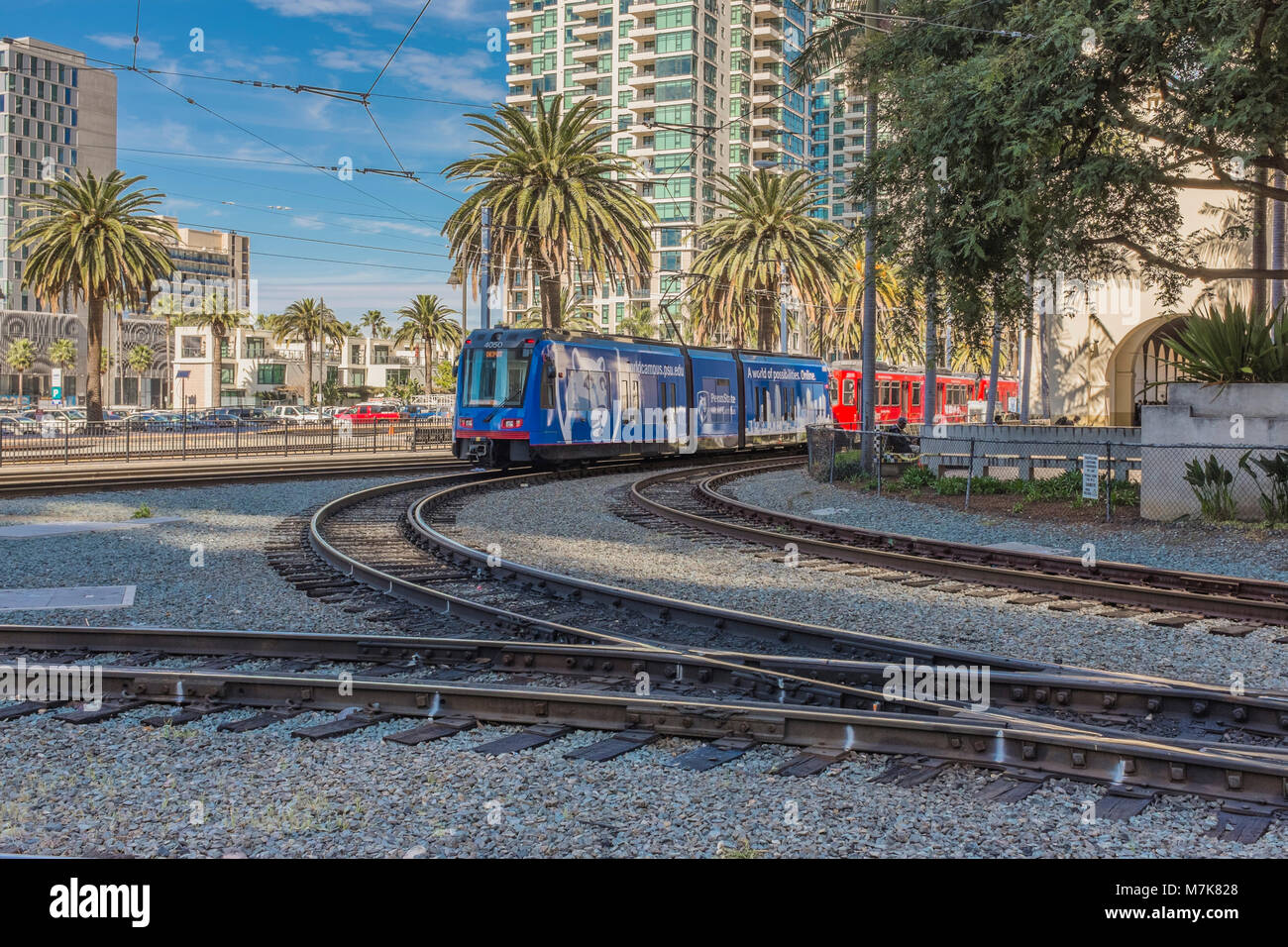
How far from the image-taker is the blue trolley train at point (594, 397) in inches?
1037

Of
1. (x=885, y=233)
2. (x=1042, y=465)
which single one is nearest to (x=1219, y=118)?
(x=885, y=233)

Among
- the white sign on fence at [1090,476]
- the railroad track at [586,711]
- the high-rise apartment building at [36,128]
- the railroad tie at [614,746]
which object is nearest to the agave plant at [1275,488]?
the white sign on fence at [1090,476]

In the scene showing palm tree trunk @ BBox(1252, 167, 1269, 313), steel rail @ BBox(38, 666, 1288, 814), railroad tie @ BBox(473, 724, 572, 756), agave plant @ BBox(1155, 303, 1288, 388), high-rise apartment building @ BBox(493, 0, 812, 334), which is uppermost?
high-rise apartment building @ BBox(493, 0, 812, 334)

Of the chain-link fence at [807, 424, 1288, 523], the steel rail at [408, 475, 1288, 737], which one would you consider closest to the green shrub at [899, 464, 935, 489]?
the chain-link fence at [807, 424, 1288, 523]

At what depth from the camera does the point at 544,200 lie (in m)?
41.3

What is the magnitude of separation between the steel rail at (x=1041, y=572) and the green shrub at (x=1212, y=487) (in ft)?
13.4

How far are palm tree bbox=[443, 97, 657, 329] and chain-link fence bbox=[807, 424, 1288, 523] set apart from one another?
15.5 meters

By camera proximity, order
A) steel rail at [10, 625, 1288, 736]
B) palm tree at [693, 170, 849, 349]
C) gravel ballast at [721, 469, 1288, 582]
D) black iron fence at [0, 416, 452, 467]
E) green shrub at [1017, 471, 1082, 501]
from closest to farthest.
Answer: steel rail at [10, 625, 1288, 736]
gravel ballast at [721, 469, 1288, 582]
green shrub at [1017, 471, 1082, 501]
black iron fence at [0, 416, 452, 467]
palm tree at [693, 170, 849, 349]

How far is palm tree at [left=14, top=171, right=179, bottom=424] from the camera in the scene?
4928 centimetres

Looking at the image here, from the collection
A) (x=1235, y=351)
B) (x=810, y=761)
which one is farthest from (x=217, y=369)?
(x=810, y=761)

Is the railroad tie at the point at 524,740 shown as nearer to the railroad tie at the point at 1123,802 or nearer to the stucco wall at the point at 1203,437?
the railroad tie at the point at 1123,802

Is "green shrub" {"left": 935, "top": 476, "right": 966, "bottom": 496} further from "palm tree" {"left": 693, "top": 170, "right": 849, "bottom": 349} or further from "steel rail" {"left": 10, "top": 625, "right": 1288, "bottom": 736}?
"palm tree" {"left": 693, "top": 170, "right": 849, "bottom": 349}

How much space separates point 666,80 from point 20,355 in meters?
65.1

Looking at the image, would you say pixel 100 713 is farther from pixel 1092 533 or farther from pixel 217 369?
pixel 217 369
